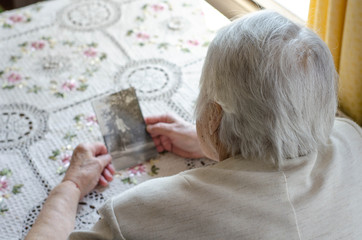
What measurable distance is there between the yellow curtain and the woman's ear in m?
0.44

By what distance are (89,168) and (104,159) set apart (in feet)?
0.18

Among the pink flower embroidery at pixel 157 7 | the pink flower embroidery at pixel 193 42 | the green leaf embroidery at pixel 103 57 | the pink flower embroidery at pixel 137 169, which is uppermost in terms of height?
the pink flower embroidery at pixel 157 7

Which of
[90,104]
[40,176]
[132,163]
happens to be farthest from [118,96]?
[40,176]

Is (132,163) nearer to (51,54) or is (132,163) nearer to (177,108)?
(177,108)

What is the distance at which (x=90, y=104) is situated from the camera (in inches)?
55.3

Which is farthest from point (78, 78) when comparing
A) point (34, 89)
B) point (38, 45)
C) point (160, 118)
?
point (160, 118)

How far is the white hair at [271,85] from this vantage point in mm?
764

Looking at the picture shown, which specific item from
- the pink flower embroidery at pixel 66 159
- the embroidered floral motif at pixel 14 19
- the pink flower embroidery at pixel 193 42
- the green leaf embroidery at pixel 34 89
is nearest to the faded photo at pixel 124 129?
the pink flower embroidery at pixel 66 159

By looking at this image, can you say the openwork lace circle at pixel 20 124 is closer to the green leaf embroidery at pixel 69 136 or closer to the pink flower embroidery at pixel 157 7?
the green leaf embroidery at pixel 69 136

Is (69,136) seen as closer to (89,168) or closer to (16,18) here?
(89,168)

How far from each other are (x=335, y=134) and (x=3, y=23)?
1.31 meters

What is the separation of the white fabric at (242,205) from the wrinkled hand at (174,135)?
390 mm

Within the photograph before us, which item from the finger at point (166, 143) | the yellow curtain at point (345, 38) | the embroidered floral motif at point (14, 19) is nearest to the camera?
the yellow curtain at point (345, 38)

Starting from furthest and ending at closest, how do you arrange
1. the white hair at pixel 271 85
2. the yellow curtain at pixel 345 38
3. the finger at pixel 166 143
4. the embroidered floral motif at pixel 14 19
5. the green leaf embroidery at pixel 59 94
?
the embroidered floral motif at pixel 14 19
the green leaf embroidery at pixel 59 94
the finger at pixel 166 143
the yellow curtain at pixel 345 38
the white hair at pixel 271 85
